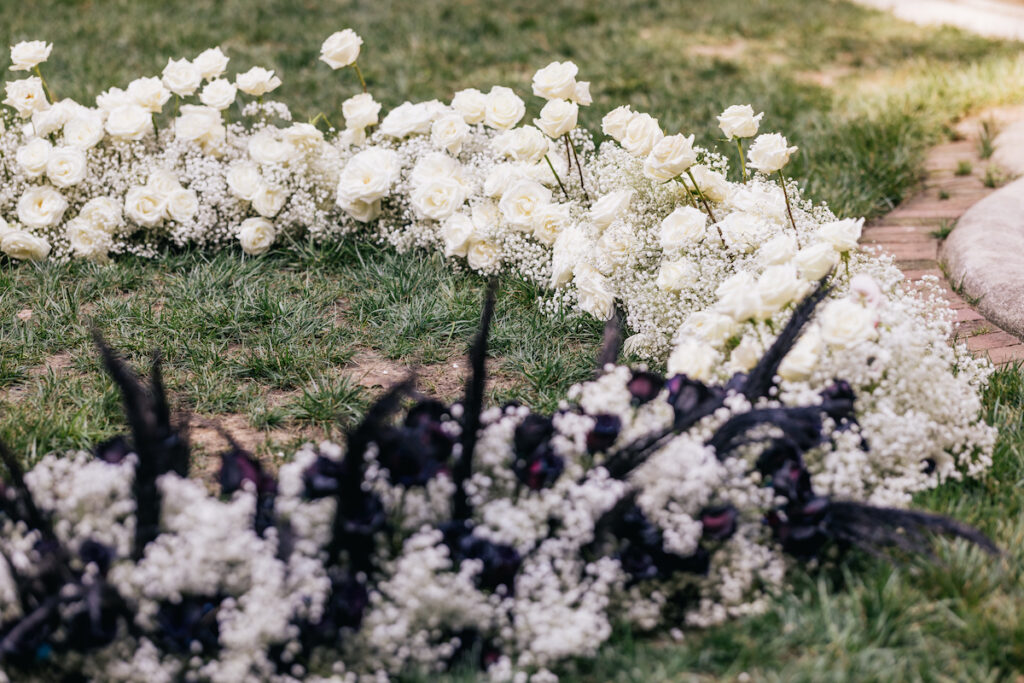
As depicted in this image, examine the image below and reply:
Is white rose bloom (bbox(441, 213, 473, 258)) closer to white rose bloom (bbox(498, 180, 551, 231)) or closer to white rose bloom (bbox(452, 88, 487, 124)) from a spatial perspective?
white rose bloom (bbox(498, 180, 551, 231))

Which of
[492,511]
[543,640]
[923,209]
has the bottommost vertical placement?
[923,209]

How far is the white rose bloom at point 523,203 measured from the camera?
10.8 ft

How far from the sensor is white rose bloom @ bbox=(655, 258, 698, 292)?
2.83 metres

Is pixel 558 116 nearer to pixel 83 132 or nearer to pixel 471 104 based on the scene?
pixel 471 104

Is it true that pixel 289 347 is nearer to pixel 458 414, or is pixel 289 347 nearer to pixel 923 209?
pixel 458 414

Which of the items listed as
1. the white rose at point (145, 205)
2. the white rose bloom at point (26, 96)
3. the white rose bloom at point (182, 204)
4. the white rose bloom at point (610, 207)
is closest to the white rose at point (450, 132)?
the white rose bloom at point (610, 207)

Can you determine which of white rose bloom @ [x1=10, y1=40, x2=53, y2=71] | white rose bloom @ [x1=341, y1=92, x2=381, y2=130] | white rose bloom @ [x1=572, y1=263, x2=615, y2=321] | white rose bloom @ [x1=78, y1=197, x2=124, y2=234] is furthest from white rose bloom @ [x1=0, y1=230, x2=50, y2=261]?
white rose bloom @ [x1=572, y1=263, x2=615, y2=321]

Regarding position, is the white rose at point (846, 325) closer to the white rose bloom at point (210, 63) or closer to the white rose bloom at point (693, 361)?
the white rose bloom at point (693, 361)

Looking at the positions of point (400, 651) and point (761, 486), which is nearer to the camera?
point (400, 651)

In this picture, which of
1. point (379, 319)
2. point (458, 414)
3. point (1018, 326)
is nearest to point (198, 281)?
point (379, 319)

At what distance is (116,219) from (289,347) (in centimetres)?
103

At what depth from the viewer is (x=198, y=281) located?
3.43 m

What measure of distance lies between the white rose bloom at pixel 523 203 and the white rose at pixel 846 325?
1.29 metres

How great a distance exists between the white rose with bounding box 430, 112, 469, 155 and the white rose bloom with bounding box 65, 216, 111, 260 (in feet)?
4.16
